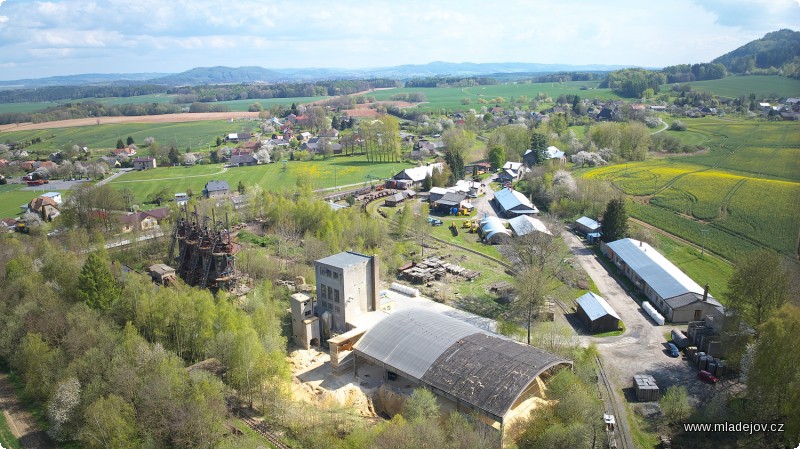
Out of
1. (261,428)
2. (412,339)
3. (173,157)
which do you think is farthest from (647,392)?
(173,157)

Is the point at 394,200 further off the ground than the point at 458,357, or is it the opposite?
the point at 458,357

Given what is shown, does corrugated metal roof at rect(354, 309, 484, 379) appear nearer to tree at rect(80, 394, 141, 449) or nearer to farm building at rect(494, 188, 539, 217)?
tree at rect(80, 394, 141, 449)

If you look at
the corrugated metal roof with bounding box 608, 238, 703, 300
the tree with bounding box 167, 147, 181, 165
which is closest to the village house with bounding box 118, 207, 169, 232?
the tree with bounding box 167, 147, 181, 165

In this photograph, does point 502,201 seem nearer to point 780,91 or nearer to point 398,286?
point 398,286

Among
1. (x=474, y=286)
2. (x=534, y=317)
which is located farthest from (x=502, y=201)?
(x=534, y=317)

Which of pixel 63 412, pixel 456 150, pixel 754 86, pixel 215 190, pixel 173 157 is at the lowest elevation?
pixel 63 412

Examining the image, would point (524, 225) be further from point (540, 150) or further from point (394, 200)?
point (540, 150)
